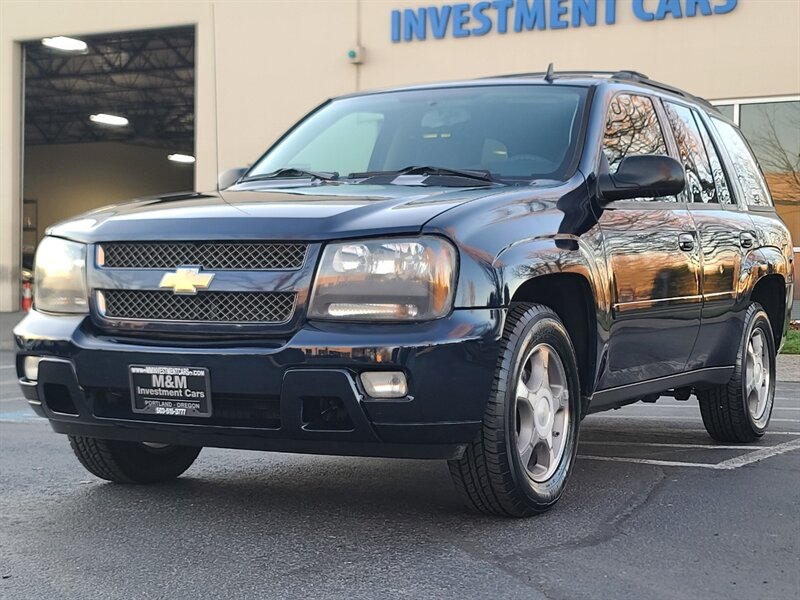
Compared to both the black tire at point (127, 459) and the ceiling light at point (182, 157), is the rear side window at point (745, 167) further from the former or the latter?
the ceiling light at point (182, 157)

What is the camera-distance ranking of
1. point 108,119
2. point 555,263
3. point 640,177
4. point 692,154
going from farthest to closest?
point 108,119
point 692,154
point 640,177
point 555,263

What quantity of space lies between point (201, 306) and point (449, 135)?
67.8 inches

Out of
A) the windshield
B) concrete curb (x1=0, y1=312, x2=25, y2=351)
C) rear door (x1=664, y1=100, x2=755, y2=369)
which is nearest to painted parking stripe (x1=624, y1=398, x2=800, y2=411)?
rear door (x1=664, y1=100, x2=755, y2=369)

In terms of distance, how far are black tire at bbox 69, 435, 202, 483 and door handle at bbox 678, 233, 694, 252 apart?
2.40m

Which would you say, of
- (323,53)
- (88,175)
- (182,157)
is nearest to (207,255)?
(323,53)

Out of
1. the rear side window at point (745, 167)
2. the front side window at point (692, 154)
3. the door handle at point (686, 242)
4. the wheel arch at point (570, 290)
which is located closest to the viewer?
the wheel arch at point (570, 290)

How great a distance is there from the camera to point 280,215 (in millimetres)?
4238

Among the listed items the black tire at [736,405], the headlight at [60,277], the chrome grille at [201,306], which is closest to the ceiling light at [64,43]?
the black tire at [736,405]

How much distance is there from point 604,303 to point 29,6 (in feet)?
71.0

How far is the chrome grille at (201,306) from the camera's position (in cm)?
411

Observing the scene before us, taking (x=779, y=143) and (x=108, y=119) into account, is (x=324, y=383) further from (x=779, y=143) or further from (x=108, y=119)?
(x=108, y=119)

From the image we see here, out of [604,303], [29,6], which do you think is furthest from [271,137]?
[604,303]

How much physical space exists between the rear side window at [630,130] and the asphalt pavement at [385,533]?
1456mm

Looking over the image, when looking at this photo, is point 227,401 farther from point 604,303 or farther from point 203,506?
point 604,303
